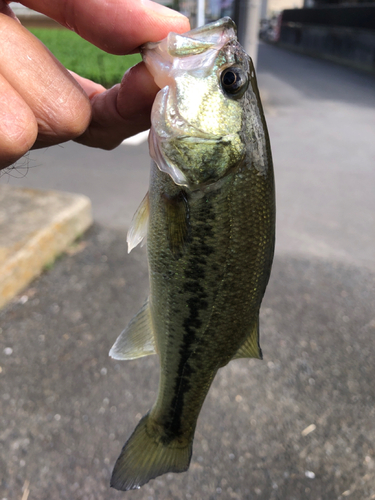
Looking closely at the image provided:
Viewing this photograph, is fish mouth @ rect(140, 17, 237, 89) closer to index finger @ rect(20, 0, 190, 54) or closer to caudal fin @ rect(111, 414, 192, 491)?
index finger @ rect(20, 0, 190, 54)

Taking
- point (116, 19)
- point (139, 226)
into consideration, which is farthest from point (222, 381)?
point (116, 19)

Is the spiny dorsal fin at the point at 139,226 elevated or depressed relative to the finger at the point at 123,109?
depressed

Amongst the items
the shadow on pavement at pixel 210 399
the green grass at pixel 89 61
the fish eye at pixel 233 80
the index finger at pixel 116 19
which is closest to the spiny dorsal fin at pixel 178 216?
the fish eye at pixel 233 80

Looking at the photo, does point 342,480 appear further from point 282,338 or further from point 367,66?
point 367,66

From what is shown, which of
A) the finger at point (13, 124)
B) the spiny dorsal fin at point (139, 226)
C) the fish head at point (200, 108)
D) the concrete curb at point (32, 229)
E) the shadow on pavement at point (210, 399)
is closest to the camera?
the finger at point (13, 124)

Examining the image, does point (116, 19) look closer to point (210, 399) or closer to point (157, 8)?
point (157, 8)

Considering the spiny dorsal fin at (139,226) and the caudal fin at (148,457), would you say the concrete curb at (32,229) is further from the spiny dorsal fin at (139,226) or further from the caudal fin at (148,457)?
the spiny dorsal fin at (139,226)
